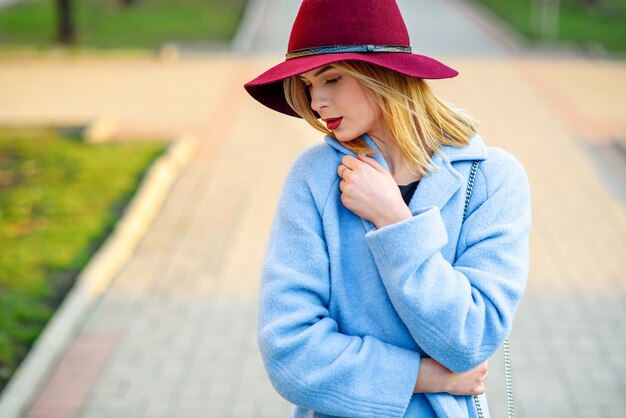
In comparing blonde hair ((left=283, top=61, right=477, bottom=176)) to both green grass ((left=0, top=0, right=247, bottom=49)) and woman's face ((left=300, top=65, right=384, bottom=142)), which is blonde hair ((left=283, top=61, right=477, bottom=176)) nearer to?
woman's face ((left=300, top=65, right=384, bottom=142))

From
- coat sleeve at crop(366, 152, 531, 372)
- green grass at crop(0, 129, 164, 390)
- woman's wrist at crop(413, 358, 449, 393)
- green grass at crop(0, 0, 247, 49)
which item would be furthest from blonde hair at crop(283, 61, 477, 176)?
green grass at crop(0, 0, 247, 49)

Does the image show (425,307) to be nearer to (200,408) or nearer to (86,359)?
(200,408)

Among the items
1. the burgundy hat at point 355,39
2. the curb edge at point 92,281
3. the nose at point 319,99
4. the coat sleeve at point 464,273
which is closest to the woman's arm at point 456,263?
the coat sleeve at point 464,273

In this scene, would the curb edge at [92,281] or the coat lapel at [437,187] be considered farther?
the curb edge at [92,281]

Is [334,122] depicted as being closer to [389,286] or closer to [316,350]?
[389,286]

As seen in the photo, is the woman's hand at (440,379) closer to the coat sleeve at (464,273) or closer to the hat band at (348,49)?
the coat sleeve at (464,273)

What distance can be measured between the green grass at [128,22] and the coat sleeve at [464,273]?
15.9 m

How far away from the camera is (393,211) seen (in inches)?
76.3

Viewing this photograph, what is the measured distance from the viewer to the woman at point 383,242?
75.2 inches

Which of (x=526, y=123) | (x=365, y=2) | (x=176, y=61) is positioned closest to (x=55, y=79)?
(x=176, y=61)

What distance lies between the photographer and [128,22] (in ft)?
67.6

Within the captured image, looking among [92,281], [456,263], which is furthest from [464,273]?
[92,281]

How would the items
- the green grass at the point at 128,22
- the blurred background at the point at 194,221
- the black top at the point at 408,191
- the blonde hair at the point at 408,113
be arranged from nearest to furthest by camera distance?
the blonde hair at the point at 408,113 < the black top at the point at 408,191 < the blurred background at the point at 194,221 < the green grass at the point at 128,22

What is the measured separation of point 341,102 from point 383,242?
13.4 inches
